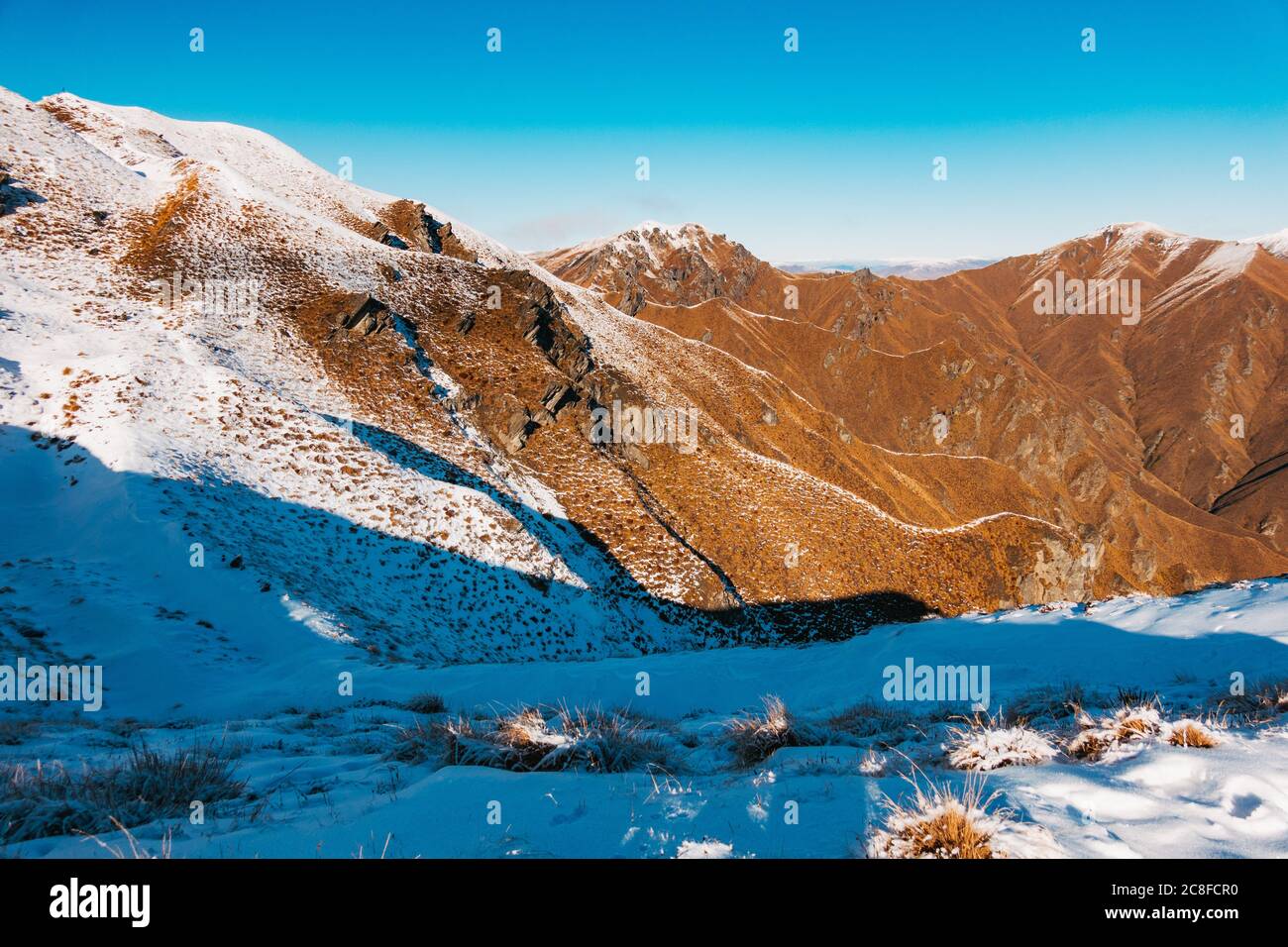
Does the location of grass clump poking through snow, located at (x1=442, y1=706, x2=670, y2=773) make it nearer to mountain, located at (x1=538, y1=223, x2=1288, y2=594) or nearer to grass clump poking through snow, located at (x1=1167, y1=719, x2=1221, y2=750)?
grass clump poking through snow, located at (x1=1167, y1=719, x2=1221, y2=750)

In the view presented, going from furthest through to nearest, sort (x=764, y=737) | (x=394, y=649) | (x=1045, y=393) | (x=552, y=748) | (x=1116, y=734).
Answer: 1. (x=1045, y=393)
2. (x=394, y=649)
3. (x=764, y=737)
4. (x=552, y=748)
5. (x=1116, y=734)

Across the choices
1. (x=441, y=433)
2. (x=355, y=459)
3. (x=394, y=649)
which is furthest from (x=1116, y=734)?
(x=441, y=433)

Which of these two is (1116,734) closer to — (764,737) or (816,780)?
(816,780)

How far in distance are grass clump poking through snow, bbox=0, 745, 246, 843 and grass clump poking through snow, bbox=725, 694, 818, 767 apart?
12.2ft

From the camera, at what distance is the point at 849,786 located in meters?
3.47

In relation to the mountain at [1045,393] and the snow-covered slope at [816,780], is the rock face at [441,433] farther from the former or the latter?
the mountain at [1045,393]

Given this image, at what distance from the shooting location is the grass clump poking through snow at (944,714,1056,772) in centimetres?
385

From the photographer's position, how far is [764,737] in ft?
16.4

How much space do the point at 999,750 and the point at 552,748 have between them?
127 inches

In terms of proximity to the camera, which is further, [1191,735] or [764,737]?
[764,737]

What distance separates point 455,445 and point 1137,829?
25.7 m

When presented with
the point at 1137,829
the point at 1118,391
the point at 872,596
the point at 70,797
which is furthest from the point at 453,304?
the point at 1118,391

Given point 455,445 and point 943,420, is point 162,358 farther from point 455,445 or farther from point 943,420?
point 943,420

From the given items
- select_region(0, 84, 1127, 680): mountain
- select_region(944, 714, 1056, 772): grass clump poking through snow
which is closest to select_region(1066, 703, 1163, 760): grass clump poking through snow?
select_region(944, 714, 1056, 772): grass clump poking through snow
